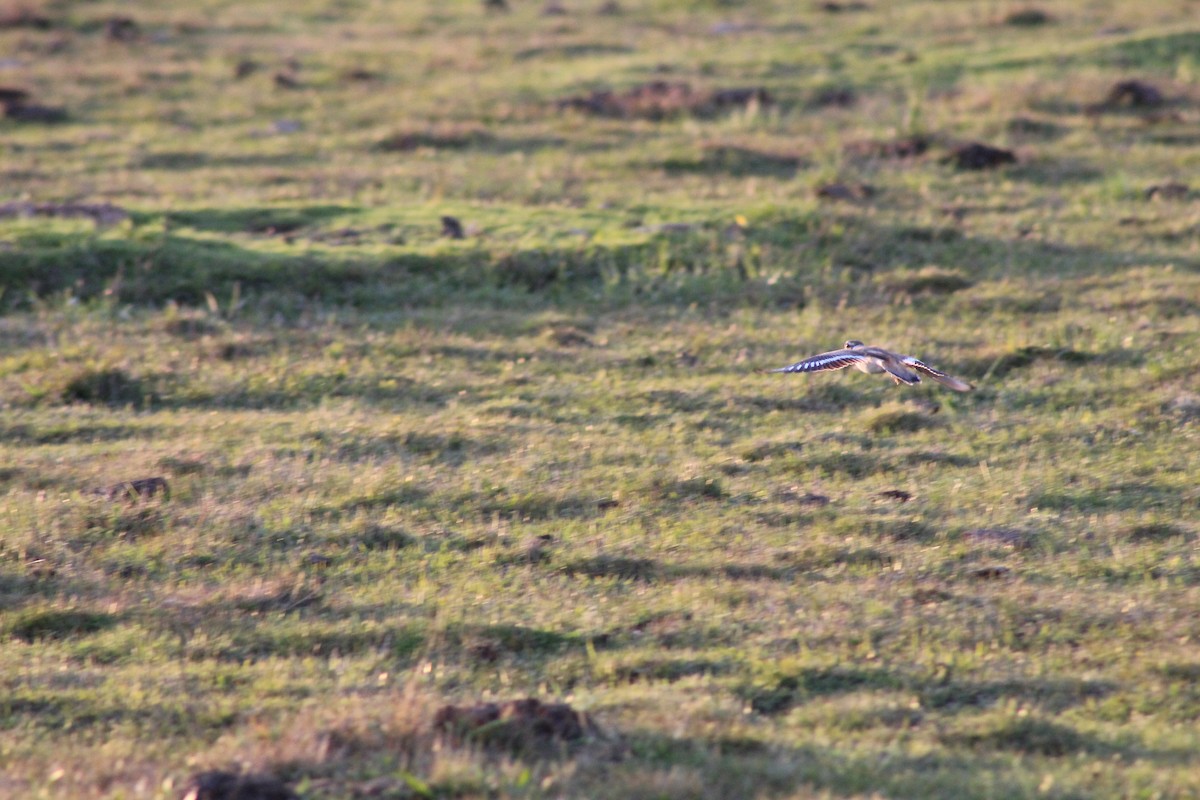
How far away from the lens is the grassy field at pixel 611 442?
17.7 ft

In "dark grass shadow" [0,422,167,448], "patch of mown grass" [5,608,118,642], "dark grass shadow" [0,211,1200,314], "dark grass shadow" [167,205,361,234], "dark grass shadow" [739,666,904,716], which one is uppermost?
"dark grass shadow" [167,205,361,234]

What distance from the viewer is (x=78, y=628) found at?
21.1 ft

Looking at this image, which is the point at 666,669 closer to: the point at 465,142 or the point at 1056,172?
the point at 1056,172

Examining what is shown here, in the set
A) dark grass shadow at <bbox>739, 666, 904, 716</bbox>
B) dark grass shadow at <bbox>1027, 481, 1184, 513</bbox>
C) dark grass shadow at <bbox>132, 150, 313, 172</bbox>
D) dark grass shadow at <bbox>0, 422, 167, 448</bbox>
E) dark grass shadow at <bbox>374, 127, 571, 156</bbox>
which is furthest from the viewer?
dark grass shadow at <bbox>374, 127, 571, 156</bbox>

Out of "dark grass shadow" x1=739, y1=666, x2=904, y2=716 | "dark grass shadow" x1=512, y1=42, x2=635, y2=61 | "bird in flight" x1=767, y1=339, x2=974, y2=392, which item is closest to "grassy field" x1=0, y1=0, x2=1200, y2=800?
"dark grass shadow" x1=739, y1=666, x2=904, y2=716

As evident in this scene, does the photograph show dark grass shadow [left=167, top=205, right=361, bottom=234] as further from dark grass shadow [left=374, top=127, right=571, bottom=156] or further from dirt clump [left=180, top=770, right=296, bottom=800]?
dirt clump [left=180, top=770, right=296, bottom=800]

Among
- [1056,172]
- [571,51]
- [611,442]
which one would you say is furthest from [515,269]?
[571,51]

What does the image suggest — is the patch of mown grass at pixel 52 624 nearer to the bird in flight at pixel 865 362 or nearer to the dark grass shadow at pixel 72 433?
the dark grass shadow at pixel 72 433

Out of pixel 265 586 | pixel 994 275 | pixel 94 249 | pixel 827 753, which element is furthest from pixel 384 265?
pixel 827 753

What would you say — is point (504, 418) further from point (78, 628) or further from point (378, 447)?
point (78, 628)

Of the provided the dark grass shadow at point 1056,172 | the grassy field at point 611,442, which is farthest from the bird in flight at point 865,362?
the dark grass shadow at point 1056,172

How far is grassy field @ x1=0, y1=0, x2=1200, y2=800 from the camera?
540 centimetres

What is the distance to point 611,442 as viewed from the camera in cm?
871

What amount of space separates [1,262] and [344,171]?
4.39 metres
